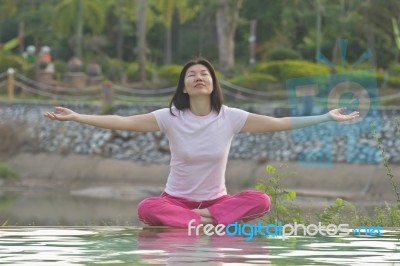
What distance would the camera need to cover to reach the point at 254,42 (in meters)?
41.5

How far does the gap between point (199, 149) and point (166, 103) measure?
2286 centimetres

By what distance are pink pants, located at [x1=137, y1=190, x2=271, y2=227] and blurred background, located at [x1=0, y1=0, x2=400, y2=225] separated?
10.1 metres

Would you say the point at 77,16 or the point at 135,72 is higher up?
the point at 77,16

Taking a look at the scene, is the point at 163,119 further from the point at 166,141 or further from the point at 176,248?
the point at 166,141

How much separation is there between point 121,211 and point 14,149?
10.1 meters

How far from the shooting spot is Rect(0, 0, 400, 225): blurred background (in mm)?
26031

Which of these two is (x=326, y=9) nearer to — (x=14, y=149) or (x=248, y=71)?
(x=248, y=71)

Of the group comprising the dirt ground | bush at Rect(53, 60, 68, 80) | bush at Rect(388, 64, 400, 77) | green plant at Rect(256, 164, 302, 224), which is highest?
bush at Rect(53, 60, 68, 80)

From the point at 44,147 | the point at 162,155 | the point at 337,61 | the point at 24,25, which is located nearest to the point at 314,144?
the point at 162,155

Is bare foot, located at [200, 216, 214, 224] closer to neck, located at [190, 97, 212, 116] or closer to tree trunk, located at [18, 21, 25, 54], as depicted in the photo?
neck, located at [190, 97, 212, 116]

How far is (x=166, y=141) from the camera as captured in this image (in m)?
30.1

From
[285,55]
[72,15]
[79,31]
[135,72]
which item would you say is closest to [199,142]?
[285,55]

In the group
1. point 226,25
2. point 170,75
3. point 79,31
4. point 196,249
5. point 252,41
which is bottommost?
point 196,249

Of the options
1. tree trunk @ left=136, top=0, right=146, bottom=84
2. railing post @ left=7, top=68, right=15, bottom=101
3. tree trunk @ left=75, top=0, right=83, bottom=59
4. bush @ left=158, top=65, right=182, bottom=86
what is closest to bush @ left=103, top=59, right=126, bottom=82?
tree trunk @ left=136, top=0, right=146, bottom=84
